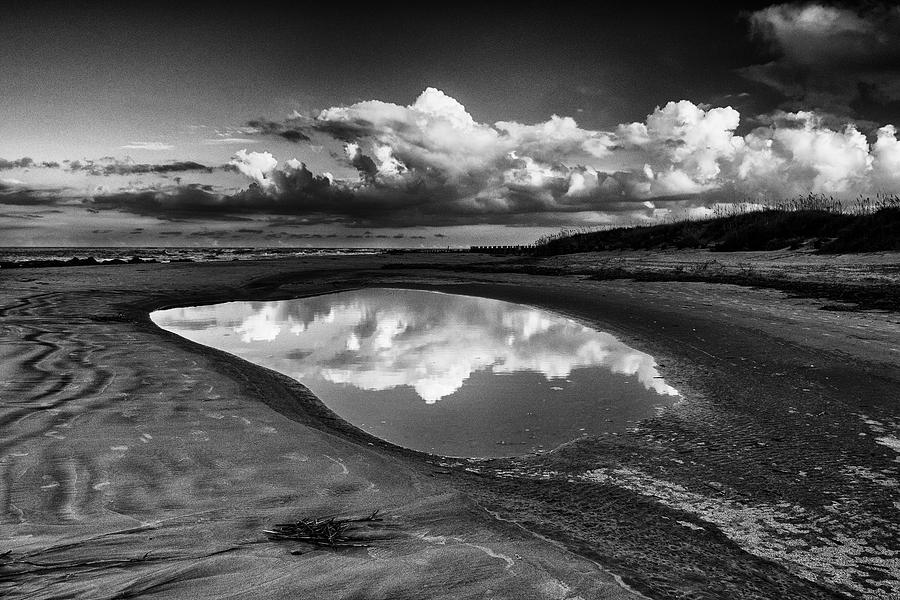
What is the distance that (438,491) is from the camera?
160 inches

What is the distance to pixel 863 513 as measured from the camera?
12.3ft

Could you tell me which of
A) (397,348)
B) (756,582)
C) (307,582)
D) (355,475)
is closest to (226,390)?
(355,475)

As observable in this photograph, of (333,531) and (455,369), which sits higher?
(333,531)

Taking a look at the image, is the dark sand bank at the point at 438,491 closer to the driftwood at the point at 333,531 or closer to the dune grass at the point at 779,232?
the driftwood at the point at 333,531

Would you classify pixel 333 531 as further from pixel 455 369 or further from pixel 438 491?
pixel 455 369

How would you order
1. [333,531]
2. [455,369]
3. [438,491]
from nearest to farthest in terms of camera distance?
[333,531] → [438,491] → [455,369]

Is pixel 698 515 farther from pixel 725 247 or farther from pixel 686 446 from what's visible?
pixel 725 247

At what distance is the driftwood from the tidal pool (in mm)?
1960

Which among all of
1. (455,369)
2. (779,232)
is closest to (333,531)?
(455,369)

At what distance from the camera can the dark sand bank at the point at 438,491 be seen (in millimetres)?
2752

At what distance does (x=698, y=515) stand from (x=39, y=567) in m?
3.79

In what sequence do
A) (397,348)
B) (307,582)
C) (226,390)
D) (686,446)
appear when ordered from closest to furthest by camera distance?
1. (307,582)
2. (686,446)
3. (226,390)
4. (397,348)

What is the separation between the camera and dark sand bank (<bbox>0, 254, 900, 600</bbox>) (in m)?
2.75

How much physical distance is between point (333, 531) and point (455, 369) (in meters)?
5.70
